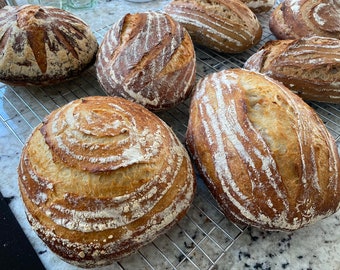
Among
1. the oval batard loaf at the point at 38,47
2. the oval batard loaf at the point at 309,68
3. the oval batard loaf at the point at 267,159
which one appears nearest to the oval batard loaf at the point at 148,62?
the oval batard loaf at the point at 38,47

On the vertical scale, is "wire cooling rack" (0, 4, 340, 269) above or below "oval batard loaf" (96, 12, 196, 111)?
below

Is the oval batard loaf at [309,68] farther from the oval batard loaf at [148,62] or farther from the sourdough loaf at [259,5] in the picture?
the sourdough loaf at [259,5]

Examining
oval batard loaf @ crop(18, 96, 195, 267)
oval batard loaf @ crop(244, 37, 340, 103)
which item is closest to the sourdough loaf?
oval batard loaf @ crop(244, 37, 340, 103)

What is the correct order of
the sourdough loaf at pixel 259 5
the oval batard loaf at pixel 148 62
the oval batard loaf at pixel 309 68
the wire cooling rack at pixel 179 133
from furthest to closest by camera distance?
the sourdough loaf at pixel 259 5, the oval batard loaf at pixel 309 68, the oval batard loaf at pixel 148 62, the wire cooling rack at pixel 179 133

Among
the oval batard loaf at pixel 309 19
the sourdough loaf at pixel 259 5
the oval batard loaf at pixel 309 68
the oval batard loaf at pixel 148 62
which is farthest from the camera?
the sourdough loaf at pixel 259 5

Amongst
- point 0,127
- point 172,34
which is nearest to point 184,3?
point 172,34

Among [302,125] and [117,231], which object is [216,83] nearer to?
[302,125]

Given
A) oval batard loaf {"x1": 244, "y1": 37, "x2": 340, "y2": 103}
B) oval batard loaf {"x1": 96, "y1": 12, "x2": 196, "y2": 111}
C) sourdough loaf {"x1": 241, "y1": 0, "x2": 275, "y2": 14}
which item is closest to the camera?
oval batard loaf {"x1": 96, "y1": 12, "x2": 196, "y2": 111}

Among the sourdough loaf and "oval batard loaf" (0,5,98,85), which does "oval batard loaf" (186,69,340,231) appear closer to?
"oval batard loaf" (0,5,98,85)
